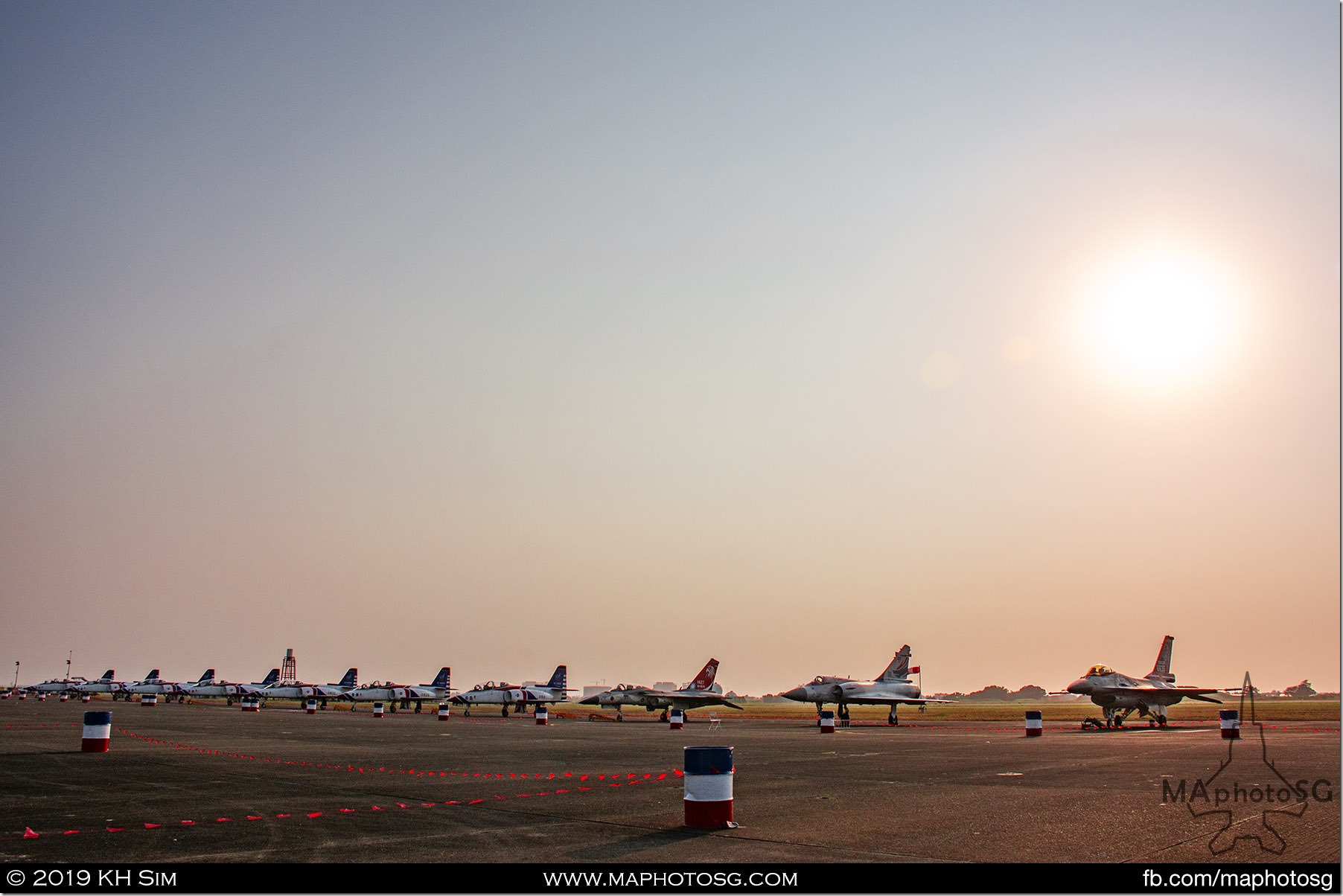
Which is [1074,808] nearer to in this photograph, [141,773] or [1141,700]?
[141,773]

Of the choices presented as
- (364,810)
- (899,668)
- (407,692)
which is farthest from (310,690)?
(364,810)

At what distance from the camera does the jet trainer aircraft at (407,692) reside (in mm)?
84694

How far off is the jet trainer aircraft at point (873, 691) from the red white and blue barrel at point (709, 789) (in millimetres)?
45633

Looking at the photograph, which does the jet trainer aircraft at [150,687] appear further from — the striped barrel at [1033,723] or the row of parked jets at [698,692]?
the striped barrel at [1033,723]

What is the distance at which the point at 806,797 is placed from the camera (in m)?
14.0

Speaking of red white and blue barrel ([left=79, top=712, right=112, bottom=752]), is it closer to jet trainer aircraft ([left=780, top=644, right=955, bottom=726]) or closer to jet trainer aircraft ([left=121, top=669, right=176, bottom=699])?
jet trainer aircraft ([left=780, top=644, right=955, bottom=726])

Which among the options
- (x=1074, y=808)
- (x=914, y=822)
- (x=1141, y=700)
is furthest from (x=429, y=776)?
(x=1141, y=700)

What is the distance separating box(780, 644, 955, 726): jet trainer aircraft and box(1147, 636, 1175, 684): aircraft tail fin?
1361 cm

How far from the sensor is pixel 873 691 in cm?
5734

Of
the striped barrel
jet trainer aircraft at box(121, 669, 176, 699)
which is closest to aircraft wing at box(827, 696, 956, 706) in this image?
the striped barrel

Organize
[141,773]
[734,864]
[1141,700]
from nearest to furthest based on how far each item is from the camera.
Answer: [734,864] → [141,773] → [1141,700]

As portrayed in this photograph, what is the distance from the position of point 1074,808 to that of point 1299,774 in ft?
25.8

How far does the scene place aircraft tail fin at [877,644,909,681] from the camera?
60.5m

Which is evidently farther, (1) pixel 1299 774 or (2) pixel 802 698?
(2) pixel 802 698
